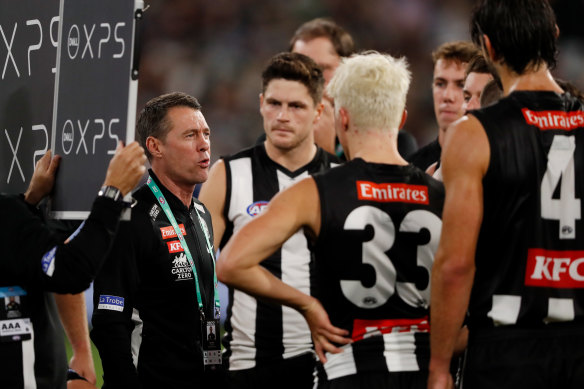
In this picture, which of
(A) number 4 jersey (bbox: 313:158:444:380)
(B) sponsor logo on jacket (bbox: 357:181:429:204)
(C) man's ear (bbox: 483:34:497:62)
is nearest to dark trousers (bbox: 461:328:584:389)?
(A) number 4 jersey (bbox: 313:158:444:380)

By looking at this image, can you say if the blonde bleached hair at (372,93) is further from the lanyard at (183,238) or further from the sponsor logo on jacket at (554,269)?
the lanyard at (183,238)

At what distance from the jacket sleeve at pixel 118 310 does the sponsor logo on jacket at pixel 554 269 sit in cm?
175

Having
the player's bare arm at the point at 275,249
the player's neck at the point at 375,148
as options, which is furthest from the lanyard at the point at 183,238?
the player's neck at the point at 375,148

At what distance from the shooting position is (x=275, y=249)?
2.99 meters

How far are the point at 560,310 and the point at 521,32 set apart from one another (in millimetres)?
981

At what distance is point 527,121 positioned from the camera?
2.85 meters

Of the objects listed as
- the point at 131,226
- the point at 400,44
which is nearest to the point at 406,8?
the point at 400,44

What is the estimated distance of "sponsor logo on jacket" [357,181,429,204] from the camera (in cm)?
306

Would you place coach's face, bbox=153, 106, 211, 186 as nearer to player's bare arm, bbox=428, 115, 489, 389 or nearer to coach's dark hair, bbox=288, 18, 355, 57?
player's bare arm, bbox=428, 115, 489, 389

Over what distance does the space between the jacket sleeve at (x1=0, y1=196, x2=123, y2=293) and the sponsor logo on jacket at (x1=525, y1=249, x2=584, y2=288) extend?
1.46m

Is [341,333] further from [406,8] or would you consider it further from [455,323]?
[406,8]

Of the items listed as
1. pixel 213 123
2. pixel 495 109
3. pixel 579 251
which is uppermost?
pixel 213 123

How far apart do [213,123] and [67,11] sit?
8.60 metres

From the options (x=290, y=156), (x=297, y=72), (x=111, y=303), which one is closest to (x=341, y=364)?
(x=111, y=303)
